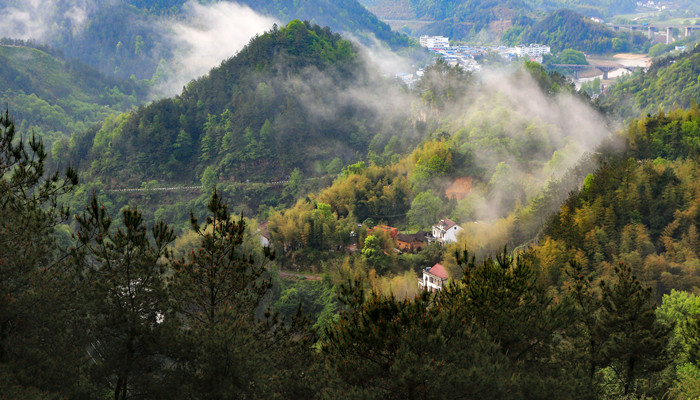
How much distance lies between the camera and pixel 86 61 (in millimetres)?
140125

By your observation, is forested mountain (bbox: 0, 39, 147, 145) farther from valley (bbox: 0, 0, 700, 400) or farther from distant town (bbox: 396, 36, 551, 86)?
distant town (bbox: 396, 36, 551, 86)

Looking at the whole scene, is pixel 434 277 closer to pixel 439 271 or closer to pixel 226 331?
pixel 439 271

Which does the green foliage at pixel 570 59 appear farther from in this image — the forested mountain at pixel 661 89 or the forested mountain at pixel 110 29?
the forested mountain at pixel 110 29

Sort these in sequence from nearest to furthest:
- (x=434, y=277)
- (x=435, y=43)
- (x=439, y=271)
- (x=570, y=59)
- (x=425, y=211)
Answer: (x=434, y=277) < (x=439, y=271) < (x=425, y=211) < (x=570, y=59) < (x=435, y=43)

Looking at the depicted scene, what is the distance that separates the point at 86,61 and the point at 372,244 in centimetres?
11994

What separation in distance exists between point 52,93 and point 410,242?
270ft

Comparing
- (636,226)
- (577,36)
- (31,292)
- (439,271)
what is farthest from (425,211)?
(577,36)

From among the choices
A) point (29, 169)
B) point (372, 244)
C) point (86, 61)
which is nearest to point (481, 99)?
point (372, 244)

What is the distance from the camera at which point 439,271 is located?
38219mm

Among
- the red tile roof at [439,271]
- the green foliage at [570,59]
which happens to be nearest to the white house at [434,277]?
the red tile roof at [439,271]

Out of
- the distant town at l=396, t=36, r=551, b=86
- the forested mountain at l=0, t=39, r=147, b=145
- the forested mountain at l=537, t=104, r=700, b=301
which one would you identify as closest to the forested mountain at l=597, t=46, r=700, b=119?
the distant town at l=396, t=36, r=551, b=86

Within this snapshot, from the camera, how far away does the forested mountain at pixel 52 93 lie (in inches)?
3784

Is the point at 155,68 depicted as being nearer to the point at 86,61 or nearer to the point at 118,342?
the point at 86,61

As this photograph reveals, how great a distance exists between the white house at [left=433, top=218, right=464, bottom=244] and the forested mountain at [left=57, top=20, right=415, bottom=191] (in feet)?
93.0
